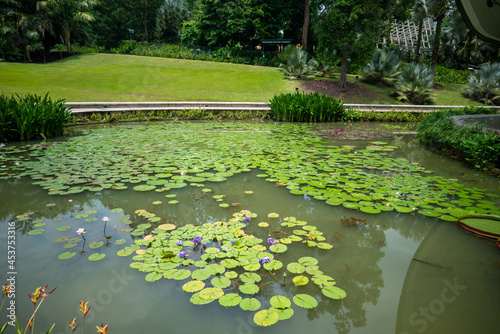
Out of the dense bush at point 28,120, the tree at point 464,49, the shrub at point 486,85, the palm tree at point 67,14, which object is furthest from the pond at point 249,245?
the tree at point 464,49

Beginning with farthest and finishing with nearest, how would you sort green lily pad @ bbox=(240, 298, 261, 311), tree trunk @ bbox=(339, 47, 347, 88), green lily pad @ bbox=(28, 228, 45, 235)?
tree trunk @ bbox=(339, 47, 347, 88) → green lily pad @ bbox=(28, 228, 45, 235) → green lily pad @ bbox=(240, 298, 261, 311)

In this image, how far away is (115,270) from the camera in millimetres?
1922

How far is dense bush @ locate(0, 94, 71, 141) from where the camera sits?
558 centimetres

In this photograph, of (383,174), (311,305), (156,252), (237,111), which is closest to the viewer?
(311,305)

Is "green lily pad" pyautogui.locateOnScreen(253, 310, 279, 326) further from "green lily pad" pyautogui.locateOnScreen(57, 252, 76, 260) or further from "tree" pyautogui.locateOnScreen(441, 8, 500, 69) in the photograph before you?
"tree" pyautogui.locateOnScreen(441, 8, 500, 69)

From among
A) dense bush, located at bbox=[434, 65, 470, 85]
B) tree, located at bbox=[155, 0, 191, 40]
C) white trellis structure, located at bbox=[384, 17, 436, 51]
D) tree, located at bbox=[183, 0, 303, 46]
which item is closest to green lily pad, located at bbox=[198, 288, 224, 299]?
dense bush, located at bbox=[434, 65, 470, 85]

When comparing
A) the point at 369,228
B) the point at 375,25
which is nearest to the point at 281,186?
the point at 369,228

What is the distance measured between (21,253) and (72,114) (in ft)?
24.5

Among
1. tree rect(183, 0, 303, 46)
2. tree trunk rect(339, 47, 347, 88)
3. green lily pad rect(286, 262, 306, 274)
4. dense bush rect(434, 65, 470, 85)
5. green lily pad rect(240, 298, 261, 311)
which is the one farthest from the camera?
tree rect(183, 0, 303, 46)

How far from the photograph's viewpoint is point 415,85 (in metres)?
14.4

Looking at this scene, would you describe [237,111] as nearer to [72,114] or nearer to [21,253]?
[72,114]

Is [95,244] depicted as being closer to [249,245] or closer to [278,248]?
[249,245]

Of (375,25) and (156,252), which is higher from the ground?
(375,25)

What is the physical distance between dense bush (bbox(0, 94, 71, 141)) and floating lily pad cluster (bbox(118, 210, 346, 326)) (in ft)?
16.7
